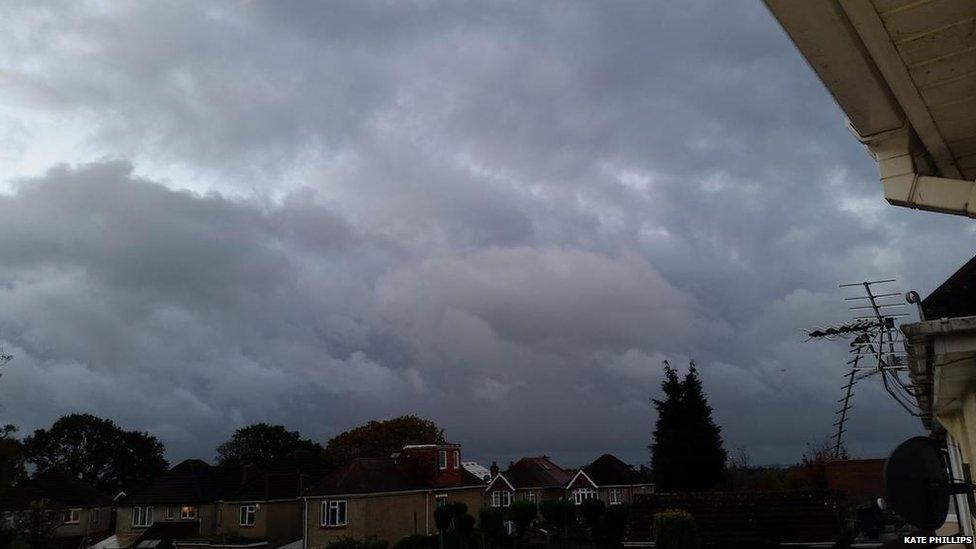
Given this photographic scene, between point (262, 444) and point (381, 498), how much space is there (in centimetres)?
4907

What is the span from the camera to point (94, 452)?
261 ft

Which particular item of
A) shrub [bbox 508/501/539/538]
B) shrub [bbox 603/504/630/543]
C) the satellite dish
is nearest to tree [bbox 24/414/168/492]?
shrub [bbox 508/501/539/538]

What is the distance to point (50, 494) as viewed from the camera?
57406mm

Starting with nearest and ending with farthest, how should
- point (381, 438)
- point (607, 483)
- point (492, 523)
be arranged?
point (492, 523) < point (607, 483) < point (381, 438)

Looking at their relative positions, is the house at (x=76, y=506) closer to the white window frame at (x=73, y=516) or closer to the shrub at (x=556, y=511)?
the white window frame at (x=73, y=516)

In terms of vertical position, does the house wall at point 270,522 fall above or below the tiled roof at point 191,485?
below

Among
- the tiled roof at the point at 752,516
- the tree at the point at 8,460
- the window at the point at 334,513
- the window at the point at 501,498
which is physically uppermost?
the tree at the point at 8,460

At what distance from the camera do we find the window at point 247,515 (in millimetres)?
46331

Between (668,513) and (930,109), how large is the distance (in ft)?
65.5

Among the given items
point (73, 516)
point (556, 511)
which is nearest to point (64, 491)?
point (73, 516)

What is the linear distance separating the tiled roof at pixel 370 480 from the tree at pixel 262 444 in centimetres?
4190

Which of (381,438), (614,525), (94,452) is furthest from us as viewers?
(94,452)

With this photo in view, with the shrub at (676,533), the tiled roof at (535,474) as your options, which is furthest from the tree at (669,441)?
the shrub at (676,533)

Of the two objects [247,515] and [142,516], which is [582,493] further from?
[142,516]
